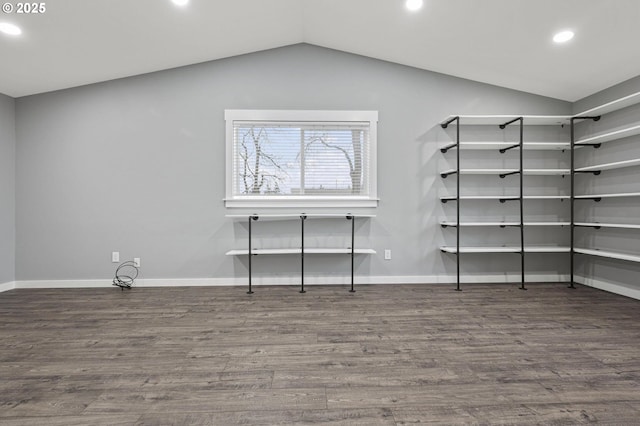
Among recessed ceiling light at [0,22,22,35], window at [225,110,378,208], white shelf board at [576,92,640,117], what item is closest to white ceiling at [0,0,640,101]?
recessed ceiling light at [0,22,22,35]

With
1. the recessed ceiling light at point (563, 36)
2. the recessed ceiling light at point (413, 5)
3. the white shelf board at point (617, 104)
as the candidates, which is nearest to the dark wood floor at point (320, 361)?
the white shelf board at point (617, 104)

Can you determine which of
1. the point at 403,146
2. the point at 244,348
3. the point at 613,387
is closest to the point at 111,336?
the point at 244,348

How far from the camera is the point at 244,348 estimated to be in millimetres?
2219

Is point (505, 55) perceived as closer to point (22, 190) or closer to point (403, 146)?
point (403, 146)

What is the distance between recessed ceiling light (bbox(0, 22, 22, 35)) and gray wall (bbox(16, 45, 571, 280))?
3.81 ft

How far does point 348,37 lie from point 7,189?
4414 mm

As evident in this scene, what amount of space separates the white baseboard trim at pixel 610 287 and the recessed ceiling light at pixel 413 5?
3.69 meters

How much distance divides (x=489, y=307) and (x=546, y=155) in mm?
2341

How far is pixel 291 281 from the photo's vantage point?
159 inches

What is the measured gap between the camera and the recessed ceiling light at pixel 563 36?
298 cm

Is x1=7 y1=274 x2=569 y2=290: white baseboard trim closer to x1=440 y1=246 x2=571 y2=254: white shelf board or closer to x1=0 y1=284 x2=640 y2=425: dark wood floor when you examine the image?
x1=440 y1=246 x2=571 y2=254: white shelf board

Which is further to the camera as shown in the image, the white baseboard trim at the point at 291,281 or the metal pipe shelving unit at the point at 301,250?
the white baseboard trim at the point at 291,281

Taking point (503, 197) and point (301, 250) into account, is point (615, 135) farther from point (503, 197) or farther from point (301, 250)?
point (301, 250)

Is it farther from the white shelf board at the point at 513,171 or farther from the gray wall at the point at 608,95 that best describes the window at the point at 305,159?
the gray wall at the point at 608,95
